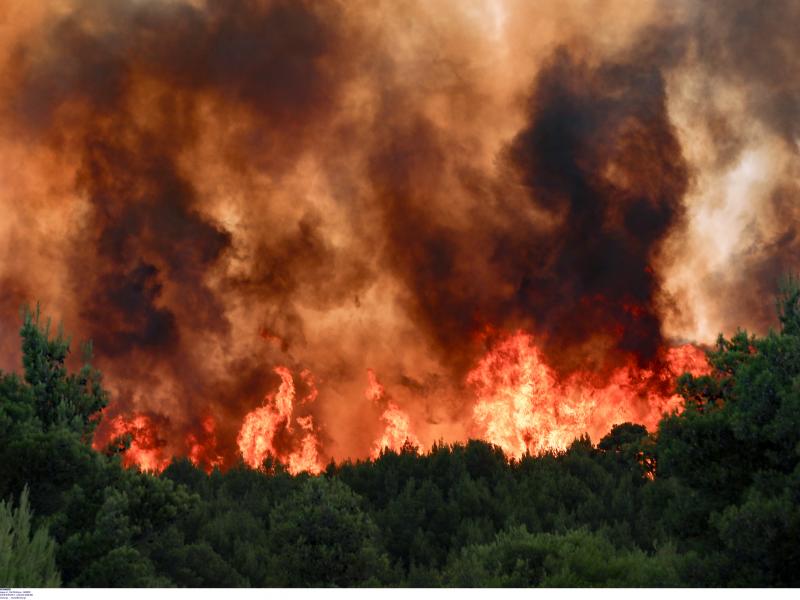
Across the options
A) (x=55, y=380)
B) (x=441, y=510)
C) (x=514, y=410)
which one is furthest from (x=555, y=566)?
(x=514, y=410)

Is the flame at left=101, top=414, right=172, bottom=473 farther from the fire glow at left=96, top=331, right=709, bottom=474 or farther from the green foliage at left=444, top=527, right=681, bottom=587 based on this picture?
the green foliage at left=444, top=527, right=681, bottom=587

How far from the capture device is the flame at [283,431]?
66.9 meters

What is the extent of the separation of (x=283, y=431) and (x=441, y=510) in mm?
28305

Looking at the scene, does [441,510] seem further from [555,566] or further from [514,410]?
[514,410]

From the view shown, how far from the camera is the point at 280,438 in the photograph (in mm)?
68688

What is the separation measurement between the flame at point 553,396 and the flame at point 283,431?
1282cm

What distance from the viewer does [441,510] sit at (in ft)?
142

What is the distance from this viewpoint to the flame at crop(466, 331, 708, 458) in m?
69.4

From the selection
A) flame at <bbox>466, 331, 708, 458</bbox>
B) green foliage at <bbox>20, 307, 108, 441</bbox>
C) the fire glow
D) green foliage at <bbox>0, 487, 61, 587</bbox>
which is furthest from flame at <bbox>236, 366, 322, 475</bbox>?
green foliage at <bbox>0, 487, 61, 587</bbox>

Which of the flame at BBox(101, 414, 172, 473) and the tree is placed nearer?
the tree

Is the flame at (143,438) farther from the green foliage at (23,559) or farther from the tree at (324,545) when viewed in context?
the green foliage at (23,559)

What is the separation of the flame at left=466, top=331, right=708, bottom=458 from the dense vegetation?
61.2 ft

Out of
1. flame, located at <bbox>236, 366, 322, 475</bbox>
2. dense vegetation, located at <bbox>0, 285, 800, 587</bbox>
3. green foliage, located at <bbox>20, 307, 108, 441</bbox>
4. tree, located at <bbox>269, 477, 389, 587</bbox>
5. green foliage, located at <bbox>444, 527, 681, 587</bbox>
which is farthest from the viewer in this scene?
flame, located at <bbox>236, 366, 322, 475</bbox>
